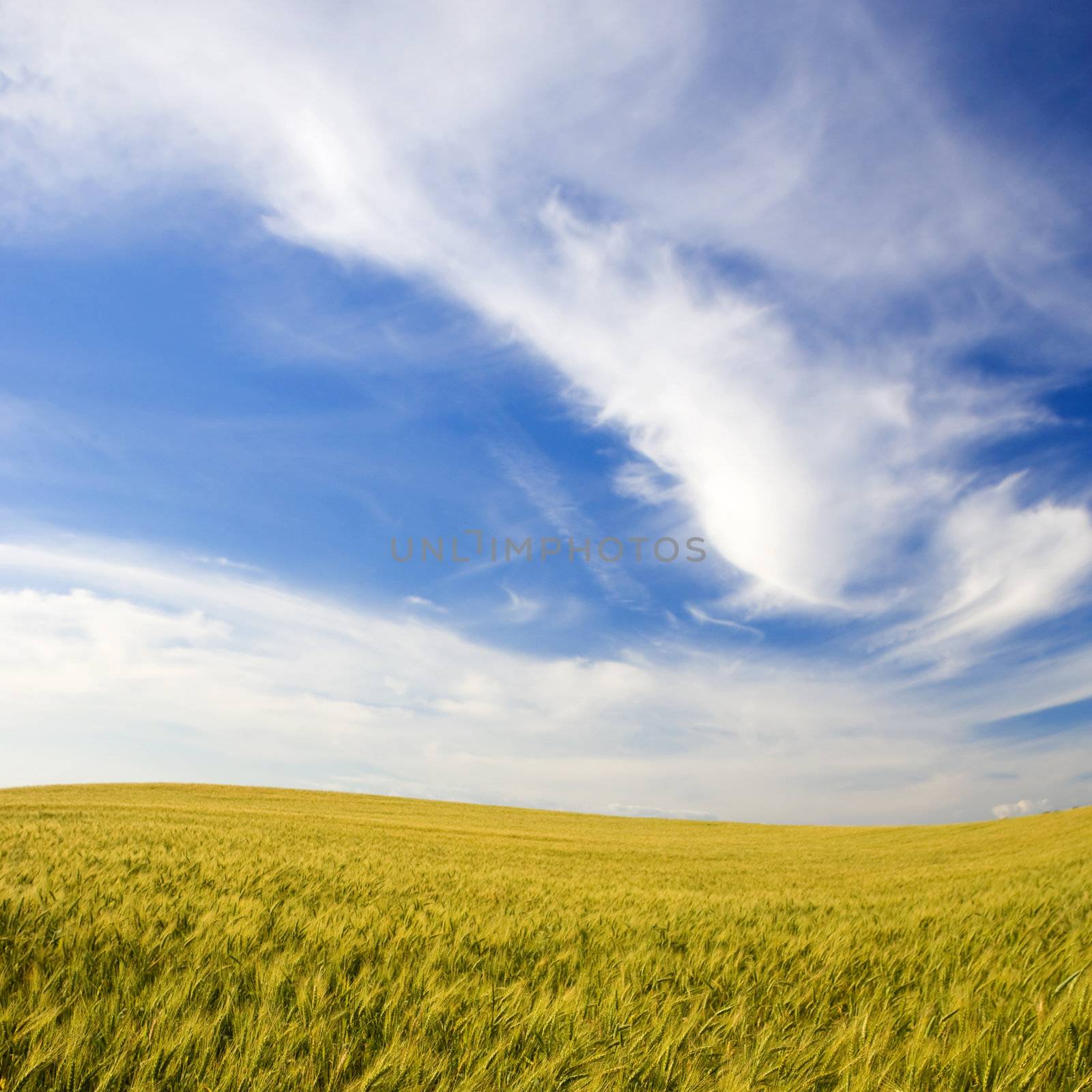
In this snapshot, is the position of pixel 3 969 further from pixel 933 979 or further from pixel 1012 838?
pixel 1012 838

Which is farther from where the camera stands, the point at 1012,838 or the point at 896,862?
the point at 1012,838

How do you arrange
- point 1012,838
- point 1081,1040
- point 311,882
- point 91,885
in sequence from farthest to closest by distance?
point 1012,838 → point 311,882 → point 91,885 → point 1081,1040

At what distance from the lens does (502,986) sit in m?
3.10

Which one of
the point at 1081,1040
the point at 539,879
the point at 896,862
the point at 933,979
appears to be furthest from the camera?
the point at 896,862

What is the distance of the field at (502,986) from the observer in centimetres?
220

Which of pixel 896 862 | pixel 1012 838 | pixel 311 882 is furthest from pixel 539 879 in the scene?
pixel 1012 838

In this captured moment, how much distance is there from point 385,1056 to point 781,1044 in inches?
61.9

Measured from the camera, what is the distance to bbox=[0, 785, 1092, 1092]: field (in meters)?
2.20

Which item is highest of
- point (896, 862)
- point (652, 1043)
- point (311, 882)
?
point (652, 1043)

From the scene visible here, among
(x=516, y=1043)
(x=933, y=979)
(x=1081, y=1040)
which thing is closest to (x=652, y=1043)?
(x=516, y=1043)

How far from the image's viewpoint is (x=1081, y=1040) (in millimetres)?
2633

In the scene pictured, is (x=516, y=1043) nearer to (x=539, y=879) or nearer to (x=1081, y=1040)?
(x=1081, y=1040)

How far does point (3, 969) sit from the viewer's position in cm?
280

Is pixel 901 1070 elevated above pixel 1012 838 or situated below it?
above
